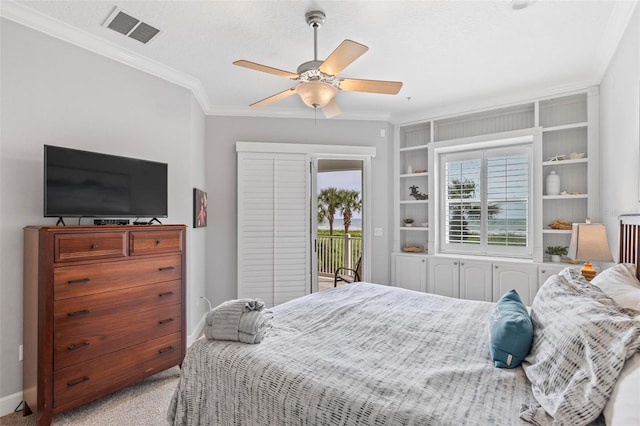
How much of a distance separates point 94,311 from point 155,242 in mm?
636

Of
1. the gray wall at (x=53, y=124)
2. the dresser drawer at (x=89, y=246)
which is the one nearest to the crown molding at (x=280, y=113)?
the gray wall at (x=53, y=124)

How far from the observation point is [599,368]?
3.48 ft

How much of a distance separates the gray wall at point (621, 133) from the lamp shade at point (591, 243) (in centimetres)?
23

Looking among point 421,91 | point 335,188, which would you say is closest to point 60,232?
point 421,91

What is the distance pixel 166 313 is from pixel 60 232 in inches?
40.6

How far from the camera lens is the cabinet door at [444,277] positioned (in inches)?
165

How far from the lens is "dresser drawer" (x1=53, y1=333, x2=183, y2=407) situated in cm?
215

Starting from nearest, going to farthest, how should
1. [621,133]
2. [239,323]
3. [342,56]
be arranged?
[239,323] < [342,56] < [621,133]

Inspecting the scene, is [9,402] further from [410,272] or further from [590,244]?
[590,244]

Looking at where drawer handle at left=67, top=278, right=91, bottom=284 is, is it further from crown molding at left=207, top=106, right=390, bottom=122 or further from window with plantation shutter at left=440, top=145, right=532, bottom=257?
window with plantation shutter at left=440, top=145, right=532, bottom=257

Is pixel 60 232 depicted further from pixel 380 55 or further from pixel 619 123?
pixel 619 123

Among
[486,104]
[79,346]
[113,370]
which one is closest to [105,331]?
[79,346]

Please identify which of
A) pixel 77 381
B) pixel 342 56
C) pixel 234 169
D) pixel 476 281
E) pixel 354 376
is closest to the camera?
pixel 354 376

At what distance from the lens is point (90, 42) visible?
8.86ft
